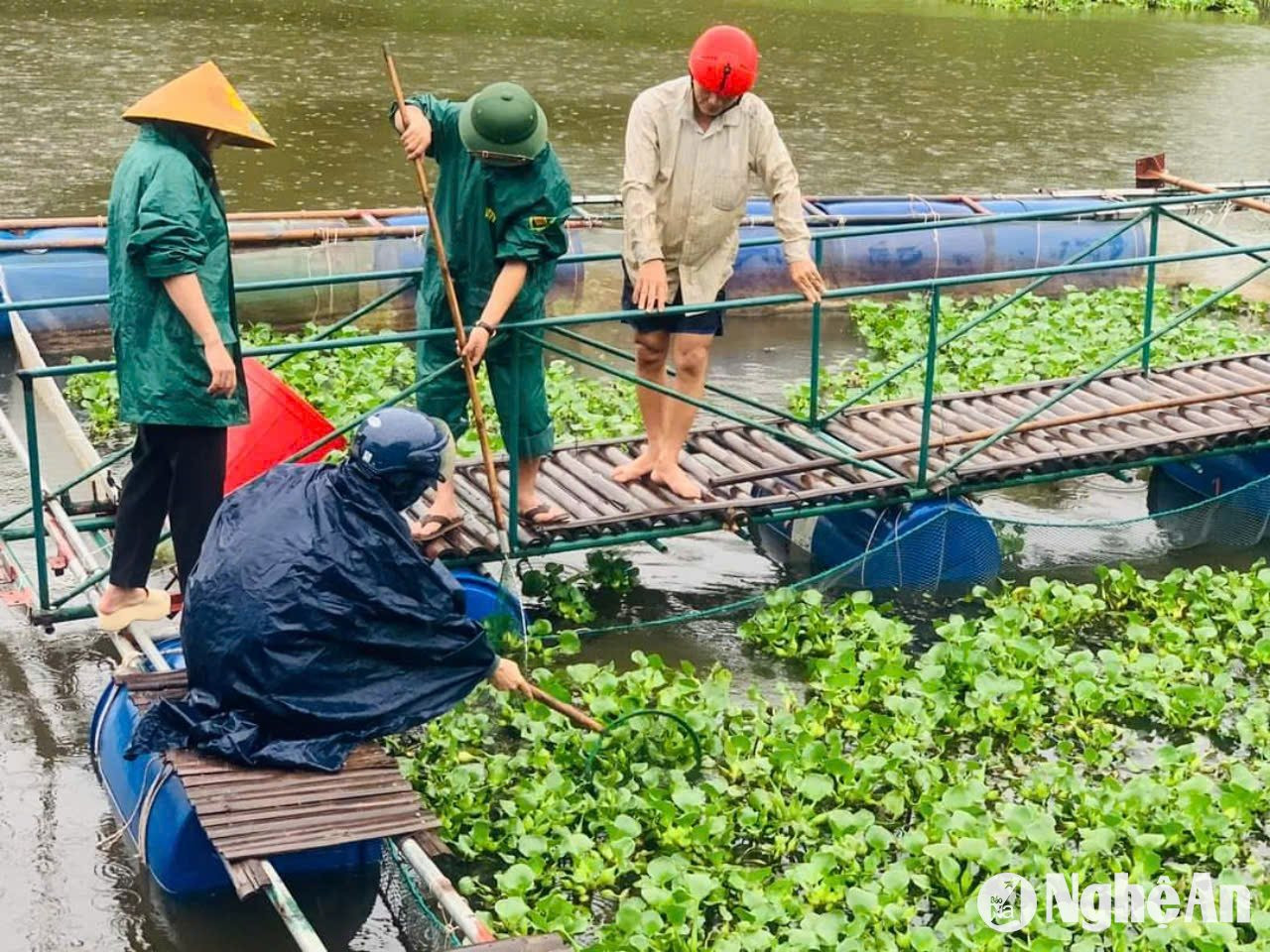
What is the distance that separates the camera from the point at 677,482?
7.22m

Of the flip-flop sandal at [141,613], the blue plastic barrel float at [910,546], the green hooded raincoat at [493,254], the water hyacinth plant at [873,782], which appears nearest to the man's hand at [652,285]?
the green hooded raincoat at [493,254]

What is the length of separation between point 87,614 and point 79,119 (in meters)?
12.6

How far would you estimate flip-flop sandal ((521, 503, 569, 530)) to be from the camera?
6.80 metres

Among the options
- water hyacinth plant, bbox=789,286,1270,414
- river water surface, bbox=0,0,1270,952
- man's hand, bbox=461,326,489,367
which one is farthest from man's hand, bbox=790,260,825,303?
water hyacinth plant, bbox=789,286,1270,414

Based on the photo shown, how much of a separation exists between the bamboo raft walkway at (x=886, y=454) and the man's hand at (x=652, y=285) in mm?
858

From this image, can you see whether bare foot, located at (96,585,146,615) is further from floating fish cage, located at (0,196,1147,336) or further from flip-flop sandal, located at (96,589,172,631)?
floating fish cage, located at (0,196,1147,336)

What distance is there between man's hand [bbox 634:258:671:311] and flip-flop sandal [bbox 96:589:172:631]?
80.6 inches

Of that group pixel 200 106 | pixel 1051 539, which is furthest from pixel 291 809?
pixel 1051 539

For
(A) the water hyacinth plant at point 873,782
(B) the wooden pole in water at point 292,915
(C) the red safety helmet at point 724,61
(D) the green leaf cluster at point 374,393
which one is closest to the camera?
(B) the wooden pole in water at point 292,915

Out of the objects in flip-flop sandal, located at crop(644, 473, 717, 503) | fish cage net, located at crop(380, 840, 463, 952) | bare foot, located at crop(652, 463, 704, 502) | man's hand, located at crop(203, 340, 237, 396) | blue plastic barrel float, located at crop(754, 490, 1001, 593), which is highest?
man's hand, located at crop(203, 340, 237, 396)

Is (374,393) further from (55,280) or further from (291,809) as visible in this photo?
(291,809)

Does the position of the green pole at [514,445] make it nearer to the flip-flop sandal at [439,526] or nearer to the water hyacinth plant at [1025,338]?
the flip-flop sandal at [439,526]

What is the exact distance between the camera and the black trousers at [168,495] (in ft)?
19.0

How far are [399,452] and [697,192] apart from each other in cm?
209
